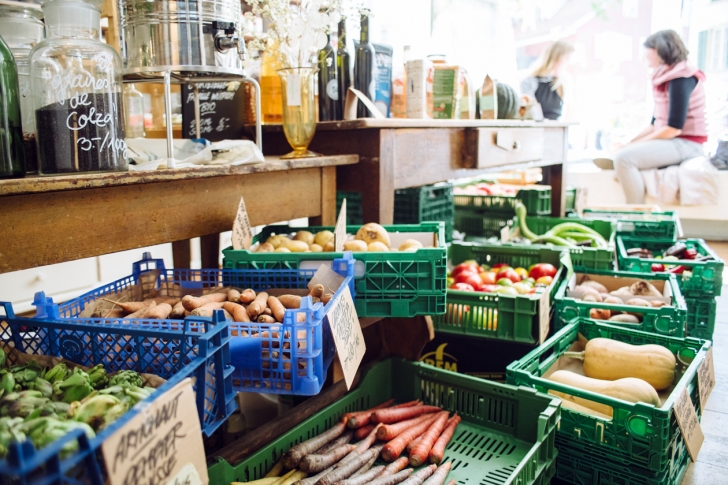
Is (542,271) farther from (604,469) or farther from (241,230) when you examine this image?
(241,230)

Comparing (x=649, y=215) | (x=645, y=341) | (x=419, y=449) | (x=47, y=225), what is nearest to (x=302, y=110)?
(x=47, y=225)

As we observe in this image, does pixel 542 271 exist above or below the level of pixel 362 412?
above

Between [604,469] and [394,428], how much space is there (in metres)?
0.51

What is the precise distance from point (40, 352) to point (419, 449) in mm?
834

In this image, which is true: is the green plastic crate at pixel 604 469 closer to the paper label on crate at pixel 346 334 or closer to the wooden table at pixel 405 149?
the paper label on crate at pixel 346 334

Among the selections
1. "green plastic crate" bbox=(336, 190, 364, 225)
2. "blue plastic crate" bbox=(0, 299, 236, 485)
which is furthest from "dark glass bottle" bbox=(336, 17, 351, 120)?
"blue plastic crate" bbox=(0, 299, 236, 485)

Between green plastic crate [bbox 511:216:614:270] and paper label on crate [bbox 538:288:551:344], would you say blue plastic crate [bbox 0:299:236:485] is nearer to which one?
paper label on crate [bbox 538:288:551:344]

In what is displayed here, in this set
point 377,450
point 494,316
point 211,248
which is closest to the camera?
point 377,450

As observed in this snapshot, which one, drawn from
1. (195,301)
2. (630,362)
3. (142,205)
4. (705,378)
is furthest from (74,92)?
(705,378)

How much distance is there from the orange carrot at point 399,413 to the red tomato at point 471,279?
692 millimetres

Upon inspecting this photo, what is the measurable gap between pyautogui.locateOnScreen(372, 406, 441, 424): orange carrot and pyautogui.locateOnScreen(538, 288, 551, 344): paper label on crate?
1.59ft

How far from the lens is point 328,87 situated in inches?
78.0

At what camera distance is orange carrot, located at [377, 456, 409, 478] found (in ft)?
4.38

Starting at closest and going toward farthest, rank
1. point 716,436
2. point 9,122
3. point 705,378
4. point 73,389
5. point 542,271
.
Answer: point 73,389, point 9,122, point 705,378, point 716,436, point 542,271
